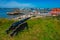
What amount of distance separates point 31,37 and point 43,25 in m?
1.43

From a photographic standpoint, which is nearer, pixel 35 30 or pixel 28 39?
pixel 28 39

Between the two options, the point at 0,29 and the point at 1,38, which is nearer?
the point at 1,38

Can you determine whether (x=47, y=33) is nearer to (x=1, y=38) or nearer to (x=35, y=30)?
(x=35, y=30)

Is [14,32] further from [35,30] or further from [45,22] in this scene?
[45,22]

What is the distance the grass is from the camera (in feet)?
28.7

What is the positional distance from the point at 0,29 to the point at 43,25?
79.2 inches

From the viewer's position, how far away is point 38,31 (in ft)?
30.4

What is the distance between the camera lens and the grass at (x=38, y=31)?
8742 millimetres

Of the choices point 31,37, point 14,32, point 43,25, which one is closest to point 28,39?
point 31,37

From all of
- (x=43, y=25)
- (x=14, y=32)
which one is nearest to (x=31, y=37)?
(x=14, y=32)

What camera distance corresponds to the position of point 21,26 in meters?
9.41

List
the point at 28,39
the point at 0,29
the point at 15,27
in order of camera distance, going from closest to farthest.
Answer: the point at 28,39
the point at 15,27
the point at 0,29

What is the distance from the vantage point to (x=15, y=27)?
9.13 metres

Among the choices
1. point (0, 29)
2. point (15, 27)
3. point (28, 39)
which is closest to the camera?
point (28, 39)
